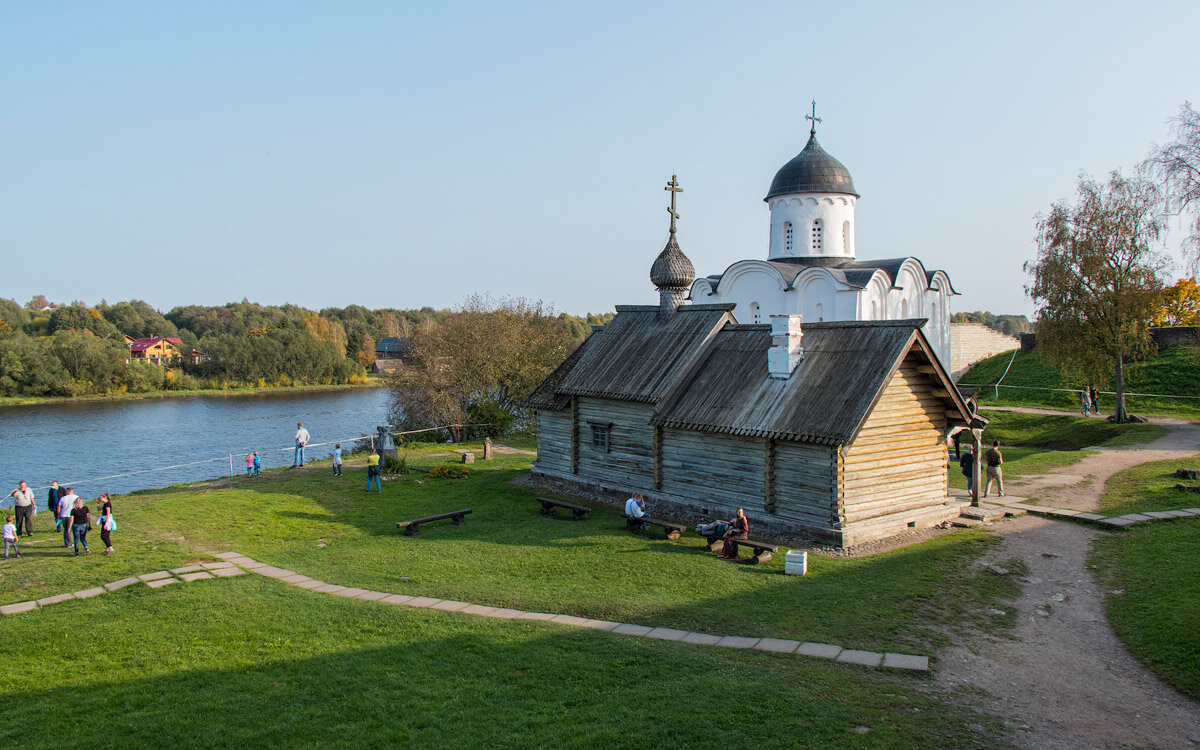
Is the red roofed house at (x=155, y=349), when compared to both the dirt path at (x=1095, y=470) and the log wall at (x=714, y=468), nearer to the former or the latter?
the log wall at (x=714, y=468)

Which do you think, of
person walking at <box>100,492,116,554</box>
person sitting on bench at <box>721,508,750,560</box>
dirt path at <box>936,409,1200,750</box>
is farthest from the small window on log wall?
person walking at <box>100,492,116,554</box>

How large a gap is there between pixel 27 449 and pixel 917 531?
47.5 metres

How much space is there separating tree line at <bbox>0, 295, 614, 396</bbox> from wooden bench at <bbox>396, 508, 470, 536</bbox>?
81.1 feet

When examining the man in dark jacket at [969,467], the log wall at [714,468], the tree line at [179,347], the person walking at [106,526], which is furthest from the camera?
the tree line at [179,347]

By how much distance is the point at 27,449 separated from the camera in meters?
43.2

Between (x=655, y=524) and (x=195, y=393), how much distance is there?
233ft

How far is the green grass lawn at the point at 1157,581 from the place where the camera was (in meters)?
9.59

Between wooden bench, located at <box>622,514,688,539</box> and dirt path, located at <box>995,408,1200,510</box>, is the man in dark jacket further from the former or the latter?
wooden bench, located at <box>622,514,688,539</box>

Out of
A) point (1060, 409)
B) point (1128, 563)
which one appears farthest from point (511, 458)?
point (1060, 409)

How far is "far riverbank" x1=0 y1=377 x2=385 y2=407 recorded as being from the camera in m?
65.7

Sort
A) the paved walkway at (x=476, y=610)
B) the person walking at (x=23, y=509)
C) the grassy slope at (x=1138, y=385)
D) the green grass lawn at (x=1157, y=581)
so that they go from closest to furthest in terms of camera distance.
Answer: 1. the paved walkway at (x=476, y=610)
2. the green grass lawn at (x=1157, y=581)
3. the person walking at (x=23, y=509)
4. the grassy slope at (x=1138, y=385)

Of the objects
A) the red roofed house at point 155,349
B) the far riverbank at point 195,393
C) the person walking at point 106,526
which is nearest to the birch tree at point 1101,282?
the person walking at point 106,526

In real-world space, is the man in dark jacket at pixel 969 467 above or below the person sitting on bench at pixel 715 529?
above

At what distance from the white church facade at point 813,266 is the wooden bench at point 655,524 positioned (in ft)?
69.6
